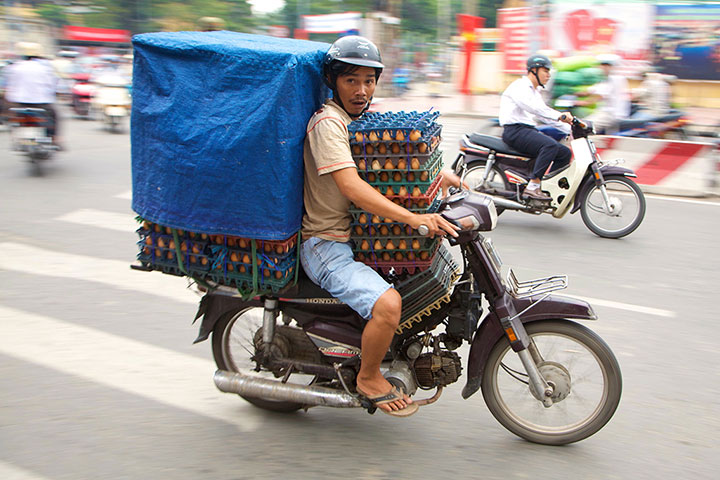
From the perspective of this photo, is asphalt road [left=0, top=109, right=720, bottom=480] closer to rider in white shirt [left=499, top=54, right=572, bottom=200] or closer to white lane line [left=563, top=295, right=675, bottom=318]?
white lane line [left=563, top=295, right=675, bottom=318]

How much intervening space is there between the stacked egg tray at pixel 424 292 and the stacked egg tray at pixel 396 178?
6cm

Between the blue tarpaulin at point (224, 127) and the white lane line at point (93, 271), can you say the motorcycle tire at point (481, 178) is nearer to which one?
the white lane line at point (93, 271)

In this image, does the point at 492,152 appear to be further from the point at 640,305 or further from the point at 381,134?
the point at 381,134

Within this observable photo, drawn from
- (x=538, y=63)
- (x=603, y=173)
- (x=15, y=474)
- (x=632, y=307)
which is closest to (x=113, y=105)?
(x=538, y=63)

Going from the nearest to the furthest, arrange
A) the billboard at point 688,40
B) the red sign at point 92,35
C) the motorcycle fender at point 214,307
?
the motorcycle fender at point 214,307 < the billboard at point 688,40 < the red sign at point 92,35

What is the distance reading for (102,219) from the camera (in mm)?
7258

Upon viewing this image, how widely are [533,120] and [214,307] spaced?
4953mm

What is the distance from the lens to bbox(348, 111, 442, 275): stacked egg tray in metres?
2.73

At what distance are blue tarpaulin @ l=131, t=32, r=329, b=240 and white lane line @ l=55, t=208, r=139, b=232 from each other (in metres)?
4.38

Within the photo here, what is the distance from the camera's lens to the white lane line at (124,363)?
3.58 meters

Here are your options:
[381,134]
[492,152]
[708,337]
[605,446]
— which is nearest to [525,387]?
[605,446]

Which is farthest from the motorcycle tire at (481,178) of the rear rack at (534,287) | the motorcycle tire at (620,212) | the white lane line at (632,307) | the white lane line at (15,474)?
the white lane line at (15,474)

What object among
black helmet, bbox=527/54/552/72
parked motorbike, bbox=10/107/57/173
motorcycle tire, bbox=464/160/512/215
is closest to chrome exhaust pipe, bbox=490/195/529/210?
motorcycle tire, bbox=464/160/512/215

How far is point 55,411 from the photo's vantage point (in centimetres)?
346
